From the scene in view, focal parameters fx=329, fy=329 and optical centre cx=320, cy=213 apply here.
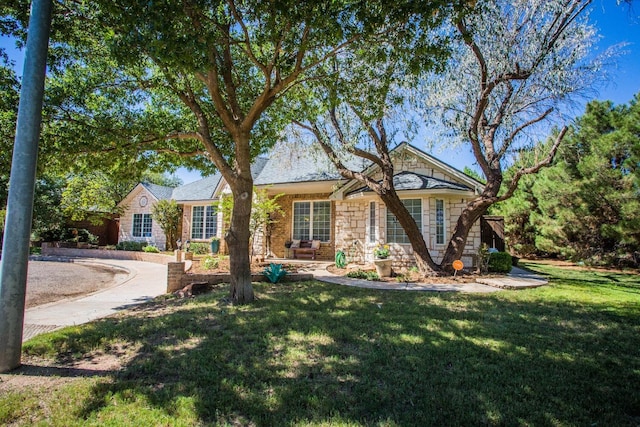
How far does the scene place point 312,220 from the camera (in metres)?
15.9

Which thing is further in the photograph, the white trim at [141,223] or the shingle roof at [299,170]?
the white trim at [141,223]

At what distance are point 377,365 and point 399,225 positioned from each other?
359 inches

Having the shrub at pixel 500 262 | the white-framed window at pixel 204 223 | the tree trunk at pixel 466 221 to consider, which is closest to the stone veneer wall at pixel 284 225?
the white-framed window at pixel 204 223

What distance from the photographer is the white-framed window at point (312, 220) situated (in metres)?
15.6

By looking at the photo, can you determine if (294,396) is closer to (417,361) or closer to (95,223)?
(417,361)

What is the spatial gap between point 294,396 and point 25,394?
2553 millimetres

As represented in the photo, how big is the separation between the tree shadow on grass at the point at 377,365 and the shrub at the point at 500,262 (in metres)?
4.82

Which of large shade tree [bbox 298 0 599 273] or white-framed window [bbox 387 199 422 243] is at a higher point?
large shade tree [bbox 298 0 599 273]

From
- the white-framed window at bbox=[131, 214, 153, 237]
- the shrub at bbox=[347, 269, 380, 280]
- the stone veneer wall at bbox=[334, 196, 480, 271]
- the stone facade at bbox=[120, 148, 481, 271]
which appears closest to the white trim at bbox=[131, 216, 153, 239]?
the white-framed window at bbox=[131, 214, 153, 237]

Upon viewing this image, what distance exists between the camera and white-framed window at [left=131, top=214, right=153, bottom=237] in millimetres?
22141

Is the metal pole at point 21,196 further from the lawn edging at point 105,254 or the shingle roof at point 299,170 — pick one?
the lawn edging at point 105,254

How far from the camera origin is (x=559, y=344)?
4.51 metres

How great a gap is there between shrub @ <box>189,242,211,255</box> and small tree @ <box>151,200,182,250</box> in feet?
8.56

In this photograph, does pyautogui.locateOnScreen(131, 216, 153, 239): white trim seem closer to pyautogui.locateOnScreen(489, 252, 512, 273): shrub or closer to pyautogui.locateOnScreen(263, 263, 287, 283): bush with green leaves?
pyautogui.locateOnScreen(263, 263, 287, 283): bush with green leaves
